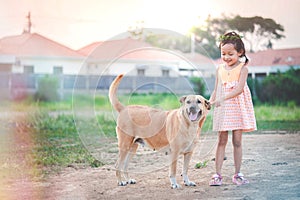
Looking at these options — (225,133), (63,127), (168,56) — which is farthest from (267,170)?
(63,127)

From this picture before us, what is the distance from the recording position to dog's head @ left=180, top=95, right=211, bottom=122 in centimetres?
333

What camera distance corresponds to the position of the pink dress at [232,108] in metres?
3.58

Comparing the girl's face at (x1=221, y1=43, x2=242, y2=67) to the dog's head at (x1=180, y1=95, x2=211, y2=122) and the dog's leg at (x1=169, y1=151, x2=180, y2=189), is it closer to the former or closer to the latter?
the dog's head at (x1=180, y1=95, x2=211, y2=122)

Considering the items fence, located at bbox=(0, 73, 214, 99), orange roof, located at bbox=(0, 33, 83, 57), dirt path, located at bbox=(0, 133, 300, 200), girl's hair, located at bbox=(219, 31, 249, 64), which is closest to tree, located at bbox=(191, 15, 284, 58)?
fence, located at bbox=(0, 73, 214, 99)

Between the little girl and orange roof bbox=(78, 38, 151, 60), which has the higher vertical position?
orange roof bbox=(78, 38, 151, 60)

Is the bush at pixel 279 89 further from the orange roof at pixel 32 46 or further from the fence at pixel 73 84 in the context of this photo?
the orange roof at pixel 32 46

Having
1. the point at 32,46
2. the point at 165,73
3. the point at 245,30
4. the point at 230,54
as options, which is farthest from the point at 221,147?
the point at 32,46

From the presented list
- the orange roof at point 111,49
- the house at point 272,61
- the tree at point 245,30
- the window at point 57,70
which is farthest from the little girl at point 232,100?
the window at point 57,70

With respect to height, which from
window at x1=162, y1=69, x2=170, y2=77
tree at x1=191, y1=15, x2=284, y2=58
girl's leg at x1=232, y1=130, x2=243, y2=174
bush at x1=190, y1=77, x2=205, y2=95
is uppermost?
tree at x1=191, y1=15, x2=284, y2=58

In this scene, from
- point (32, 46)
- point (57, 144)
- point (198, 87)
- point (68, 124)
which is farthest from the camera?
point (68, 124)

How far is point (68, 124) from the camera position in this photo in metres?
7.04

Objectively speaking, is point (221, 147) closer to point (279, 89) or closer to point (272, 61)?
point (272, 61)

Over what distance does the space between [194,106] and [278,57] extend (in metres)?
4.03

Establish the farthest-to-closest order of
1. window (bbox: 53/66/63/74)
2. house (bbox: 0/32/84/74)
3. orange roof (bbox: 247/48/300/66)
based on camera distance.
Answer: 1. window (bbox: 53/66/63/74)
2. orange roof (bbox: 247/48/300/66)
3. house (bbox: 0/32/84/74)
